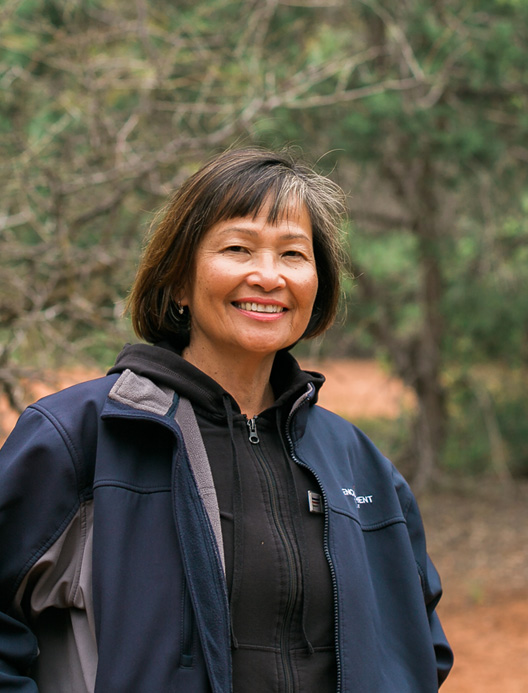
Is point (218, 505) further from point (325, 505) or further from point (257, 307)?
point (257, 307)

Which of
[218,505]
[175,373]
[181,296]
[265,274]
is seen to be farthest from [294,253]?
[218,505]

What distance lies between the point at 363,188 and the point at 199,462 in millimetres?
7385

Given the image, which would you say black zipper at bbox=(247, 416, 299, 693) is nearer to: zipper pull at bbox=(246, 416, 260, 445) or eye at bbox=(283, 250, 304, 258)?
zipper pull at bbox=(246, 416, 260, 445)

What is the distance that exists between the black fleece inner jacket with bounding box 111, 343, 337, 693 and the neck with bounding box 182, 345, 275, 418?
0.07m

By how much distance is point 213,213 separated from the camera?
6.05 ft

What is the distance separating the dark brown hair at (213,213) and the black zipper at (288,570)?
0.43 meters

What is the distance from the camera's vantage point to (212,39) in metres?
5.59

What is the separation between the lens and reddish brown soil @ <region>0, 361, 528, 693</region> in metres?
5.64

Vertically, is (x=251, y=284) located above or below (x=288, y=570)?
above

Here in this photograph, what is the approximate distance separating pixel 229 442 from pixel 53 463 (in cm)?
39

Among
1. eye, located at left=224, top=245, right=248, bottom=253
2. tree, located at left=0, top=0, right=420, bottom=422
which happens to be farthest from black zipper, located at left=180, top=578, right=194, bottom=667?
tree, located at left=0, top=0, right=420, bottom=422

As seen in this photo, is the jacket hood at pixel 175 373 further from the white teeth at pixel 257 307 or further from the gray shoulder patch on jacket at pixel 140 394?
the white teeth at pixel 257 307

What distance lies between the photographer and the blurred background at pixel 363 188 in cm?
438

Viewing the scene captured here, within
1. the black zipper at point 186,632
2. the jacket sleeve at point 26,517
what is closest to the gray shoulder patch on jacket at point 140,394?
the jacket sleeve at point 26,517
